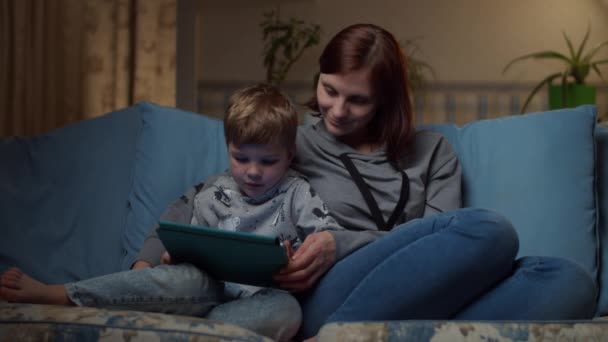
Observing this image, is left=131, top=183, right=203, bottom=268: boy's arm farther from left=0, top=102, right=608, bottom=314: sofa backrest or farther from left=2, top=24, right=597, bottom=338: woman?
left=0, top=102, right=608, bottom=314: sofa backrest

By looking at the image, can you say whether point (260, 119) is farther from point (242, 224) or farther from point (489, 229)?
point (489, 229)

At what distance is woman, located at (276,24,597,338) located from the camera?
129 cm

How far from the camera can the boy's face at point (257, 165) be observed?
1481mm

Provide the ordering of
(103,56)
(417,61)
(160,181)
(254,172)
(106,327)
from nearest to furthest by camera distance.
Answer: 1. (106,327)
2. (254,172)
3. (160,181)
4. (103,56)
5. (417,61)

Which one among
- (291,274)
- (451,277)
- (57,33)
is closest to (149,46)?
(57,33)

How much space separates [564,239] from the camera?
1.68 meters

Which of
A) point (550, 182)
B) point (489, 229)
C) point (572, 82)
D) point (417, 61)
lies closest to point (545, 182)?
point (550, 182)

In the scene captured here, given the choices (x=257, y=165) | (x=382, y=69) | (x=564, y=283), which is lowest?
(x=564, y=283)

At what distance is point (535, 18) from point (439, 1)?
17.9 inches

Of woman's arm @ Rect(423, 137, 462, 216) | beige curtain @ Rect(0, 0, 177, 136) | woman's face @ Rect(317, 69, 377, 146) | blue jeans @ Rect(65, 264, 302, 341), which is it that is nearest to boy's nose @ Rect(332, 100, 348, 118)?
woman's face @ Rect(317, 69, 377, 146)

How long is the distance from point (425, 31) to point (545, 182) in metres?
1.87

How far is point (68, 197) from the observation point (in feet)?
6.00

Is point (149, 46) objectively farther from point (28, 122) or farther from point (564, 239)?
point (564, 239)

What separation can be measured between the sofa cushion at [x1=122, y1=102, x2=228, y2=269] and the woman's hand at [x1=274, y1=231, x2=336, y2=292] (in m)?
0.53
